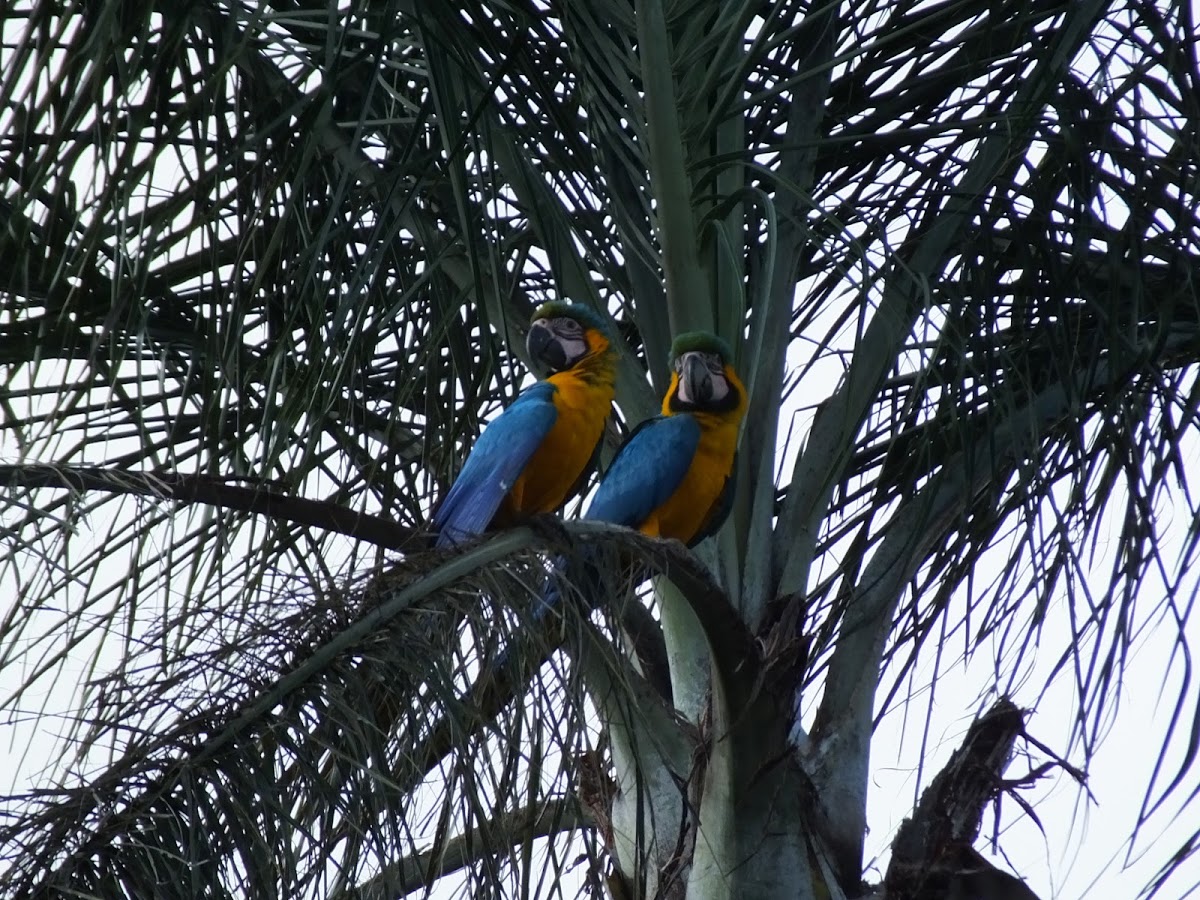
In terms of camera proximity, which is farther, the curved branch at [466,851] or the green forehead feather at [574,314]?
the green forehead feather at [574,314]

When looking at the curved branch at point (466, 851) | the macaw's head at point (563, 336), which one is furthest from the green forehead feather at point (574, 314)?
the curved branch at point (466, 851)

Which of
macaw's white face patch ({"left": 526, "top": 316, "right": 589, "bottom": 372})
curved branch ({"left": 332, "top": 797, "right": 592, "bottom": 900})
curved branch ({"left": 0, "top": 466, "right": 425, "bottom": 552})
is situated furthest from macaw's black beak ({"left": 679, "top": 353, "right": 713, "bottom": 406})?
curved branch ({"left": 332, "top": 797, "right": 592, "bottom": 900})

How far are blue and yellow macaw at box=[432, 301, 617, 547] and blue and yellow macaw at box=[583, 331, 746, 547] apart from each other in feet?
0.36

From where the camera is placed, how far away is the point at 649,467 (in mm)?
3799

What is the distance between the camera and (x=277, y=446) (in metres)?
3.34

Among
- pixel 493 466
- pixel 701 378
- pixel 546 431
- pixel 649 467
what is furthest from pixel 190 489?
pixel 649 467

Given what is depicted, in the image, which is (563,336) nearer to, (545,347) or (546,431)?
(545,347)

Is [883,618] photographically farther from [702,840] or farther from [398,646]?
[398,646]

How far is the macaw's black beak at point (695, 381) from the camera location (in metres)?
3.43

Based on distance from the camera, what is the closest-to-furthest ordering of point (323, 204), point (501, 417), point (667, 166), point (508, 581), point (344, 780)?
1. point (344, 780)
2. point (508, 581)
3. point (667, 166)
4. point (501, 417)
5. point (323, 204)

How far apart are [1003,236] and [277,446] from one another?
185 centimetres

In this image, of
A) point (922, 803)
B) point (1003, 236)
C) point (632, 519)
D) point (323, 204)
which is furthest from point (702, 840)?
point (323, 204)

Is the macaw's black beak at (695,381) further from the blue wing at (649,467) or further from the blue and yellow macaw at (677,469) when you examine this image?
the blue wing at (649,467)

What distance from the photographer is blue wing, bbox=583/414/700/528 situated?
3768mm
